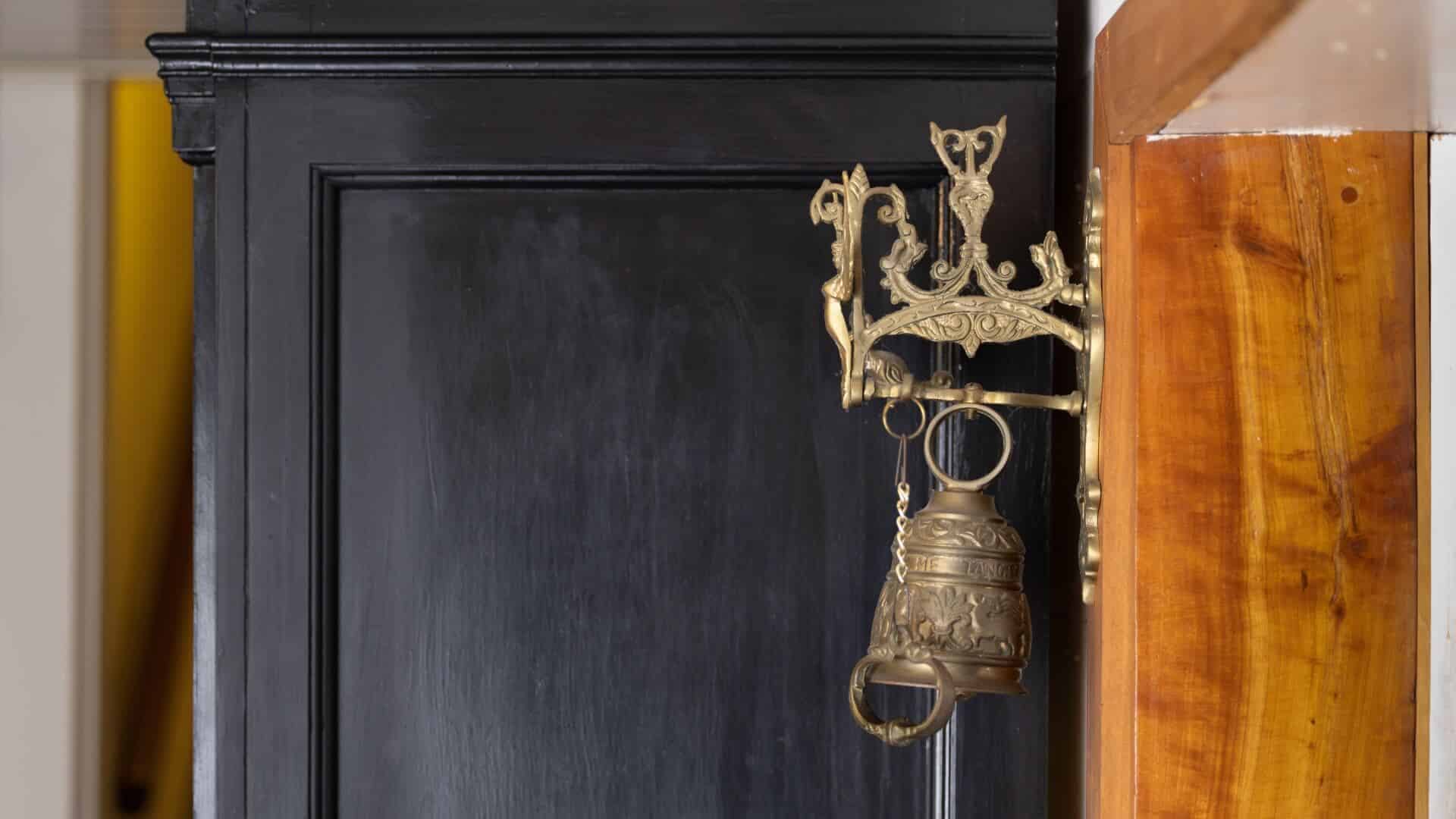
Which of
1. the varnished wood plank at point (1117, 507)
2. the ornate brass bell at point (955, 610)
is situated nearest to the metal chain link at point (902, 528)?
the ornate brass bell at point (955, 610)

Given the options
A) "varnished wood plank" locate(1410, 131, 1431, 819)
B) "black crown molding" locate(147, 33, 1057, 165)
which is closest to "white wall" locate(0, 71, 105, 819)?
"black crown molding" locate(147, 33, 1057, 165)

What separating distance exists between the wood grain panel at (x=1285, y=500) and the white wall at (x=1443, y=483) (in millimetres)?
12

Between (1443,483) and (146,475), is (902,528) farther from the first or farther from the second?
(146,475)

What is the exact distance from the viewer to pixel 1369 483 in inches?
26.7

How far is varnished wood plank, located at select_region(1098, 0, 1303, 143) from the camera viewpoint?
0.49m

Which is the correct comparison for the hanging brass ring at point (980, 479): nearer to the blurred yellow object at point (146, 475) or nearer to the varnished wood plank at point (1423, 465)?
the varnished wood plank at point (1423, 465)

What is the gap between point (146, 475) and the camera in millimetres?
1569

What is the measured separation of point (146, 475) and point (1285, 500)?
1.37 meters

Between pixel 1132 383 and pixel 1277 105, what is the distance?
0.53ft

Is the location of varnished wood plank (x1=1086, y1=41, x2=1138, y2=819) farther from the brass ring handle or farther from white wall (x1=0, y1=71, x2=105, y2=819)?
white wall (x1=0, y1=71, x2=105, y2=819)

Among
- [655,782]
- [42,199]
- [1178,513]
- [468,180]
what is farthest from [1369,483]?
[42,199]

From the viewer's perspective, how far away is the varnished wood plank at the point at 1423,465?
674 mm

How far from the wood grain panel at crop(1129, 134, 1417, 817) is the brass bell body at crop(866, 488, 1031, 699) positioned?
10 centimetres

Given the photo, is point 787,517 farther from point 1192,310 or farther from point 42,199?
point 42,199
